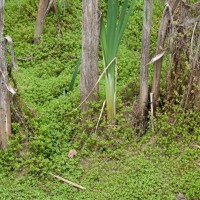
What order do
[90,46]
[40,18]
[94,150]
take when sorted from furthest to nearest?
[40,18] → [94,150] → [90,46]

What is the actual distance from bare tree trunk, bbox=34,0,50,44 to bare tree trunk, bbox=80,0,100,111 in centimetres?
208

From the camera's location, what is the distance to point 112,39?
19.2ft

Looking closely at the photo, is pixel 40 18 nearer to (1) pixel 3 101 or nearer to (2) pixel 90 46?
(2) pixel 90 46

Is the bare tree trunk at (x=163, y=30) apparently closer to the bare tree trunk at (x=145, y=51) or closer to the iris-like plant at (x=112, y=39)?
the bare tree trunk at (x=145, y=51)

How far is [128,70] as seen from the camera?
7219 millimetres

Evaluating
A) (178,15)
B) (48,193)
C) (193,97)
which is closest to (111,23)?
(178,15)

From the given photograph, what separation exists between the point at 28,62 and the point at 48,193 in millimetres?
2561

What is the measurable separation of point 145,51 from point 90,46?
2.23 ft

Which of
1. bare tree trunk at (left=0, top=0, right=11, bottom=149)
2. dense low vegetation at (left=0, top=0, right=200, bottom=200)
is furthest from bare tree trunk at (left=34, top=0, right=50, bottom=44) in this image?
bare tree trunk at (left=0, top=0, right=11, bottom=149)

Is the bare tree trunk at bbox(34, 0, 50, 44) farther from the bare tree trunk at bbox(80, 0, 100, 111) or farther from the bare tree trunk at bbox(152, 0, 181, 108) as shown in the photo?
the bare tree trunk at bbox(152, 0, 181, 108)

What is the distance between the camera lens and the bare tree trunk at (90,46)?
570 centimetres

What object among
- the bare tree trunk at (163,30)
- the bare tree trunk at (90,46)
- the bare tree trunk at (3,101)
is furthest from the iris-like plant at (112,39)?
the bare tree trunk at (3,101)

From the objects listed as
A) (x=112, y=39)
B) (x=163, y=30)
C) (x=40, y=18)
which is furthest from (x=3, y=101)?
(x=40, y=18)

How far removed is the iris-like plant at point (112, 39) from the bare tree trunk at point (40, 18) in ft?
7.04
